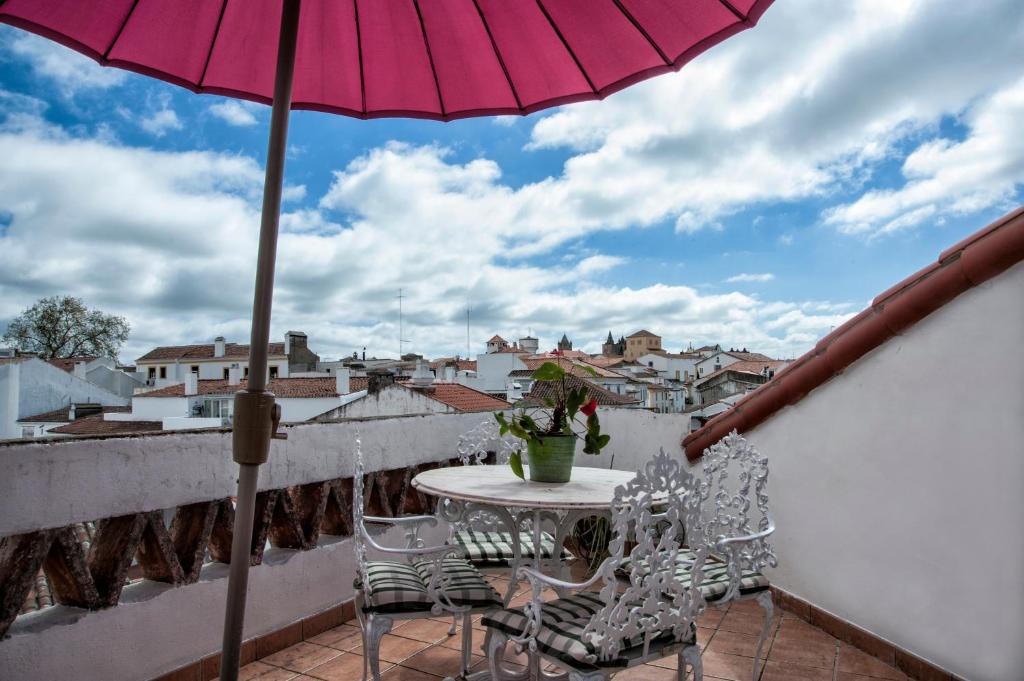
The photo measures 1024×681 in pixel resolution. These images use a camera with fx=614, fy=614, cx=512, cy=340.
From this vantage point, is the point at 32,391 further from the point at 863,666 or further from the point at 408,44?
the point at 863,666

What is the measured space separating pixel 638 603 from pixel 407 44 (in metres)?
1.57

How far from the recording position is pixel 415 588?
2072 mm

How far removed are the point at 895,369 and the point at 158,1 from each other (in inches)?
110

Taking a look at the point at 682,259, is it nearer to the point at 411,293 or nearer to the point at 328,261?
the point at 411,293

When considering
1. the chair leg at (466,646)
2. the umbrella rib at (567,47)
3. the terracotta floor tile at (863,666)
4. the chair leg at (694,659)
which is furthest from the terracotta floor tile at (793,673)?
the umbrella rib at (567,47)

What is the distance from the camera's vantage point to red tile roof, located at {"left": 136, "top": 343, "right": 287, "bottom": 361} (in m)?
29.6

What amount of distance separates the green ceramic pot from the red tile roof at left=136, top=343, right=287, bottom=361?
28103 millimetres

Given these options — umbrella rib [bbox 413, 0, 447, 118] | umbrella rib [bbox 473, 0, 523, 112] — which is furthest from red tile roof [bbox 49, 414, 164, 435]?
umbrella rib [bbox 473, 0, 523, 112]

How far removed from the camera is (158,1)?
1292 millimetres

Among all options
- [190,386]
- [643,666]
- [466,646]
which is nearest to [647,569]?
[466,646]

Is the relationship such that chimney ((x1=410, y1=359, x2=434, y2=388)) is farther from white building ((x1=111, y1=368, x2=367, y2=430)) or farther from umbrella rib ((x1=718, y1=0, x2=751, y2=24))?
umbrella rib ((x1=718, y1=0, x2=751, y2=24))

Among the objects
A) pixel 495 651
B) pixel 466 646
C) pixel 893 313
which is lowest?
pixel 466 646

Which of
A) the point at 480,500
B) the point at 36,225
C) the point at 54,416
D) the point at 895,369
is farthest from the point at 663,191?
the point at 36,225

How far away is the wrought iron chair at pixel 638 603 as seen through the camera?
162cm
